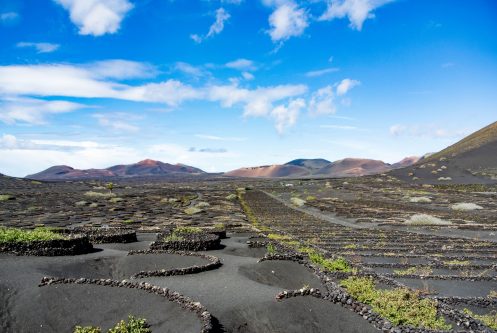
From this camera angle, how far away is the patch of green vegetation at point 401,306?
16.3m

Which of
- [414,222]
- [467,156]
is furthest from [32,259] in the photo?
[467,156]

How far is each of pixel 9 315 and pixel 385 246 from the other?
101 ft

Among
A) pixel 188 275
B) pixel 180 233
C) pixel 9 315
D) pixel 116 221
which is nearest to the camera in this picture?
pixel 9 315

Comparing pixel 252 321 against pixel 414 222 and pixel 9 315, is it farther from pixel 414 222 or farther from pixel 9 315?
pixel 414 222

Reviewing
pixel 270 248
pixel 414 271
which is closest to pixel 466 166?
pixel 414 271

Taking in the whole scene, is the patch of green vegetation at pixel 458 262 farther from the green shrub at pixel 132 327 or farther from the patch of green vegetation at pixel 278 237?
the green shrub at pixel 132 327

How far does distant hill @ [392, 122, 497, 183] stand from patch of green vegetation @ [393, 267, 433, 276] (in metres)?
122

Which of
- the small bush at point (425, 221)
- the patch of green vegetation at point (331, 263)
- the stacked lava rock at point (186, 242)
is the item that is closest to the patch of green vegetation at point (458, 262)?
the patch of green vegetation at point (331, 263)

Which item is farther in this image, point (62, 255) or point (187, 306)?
point (62, 255)

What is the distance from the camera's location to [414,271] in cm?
2647

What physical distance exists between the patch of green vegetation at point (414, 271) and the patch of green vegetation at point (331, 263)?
335 centimetres

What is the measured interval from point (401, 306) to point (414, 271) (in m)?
9.79

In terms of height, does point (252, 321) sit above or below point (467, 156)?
below

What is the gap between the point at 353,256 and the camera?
102 ft
